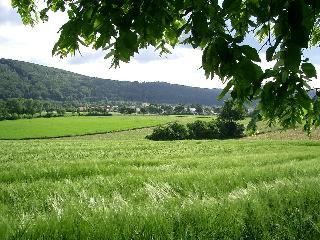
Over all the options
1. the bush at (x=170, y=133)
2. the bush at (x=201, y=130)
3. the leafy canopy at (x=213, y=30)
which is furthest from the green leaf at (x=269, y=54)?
the bush at (x=201, y=130)

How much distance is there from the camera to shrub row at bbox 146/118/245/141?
7562 cm

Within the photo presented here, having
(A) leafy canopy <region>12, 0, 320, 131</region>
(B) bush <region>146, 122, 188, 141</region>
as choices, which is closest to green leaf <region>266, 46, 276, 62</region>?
(A) leafy canopy <region>12, 0, 320, 131</region>

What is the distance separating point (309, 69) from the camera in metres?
2.85

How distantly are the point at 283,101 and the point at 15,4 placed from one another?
4316 millimetres

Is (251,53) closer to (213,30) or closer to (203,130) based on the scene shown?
(213,30)

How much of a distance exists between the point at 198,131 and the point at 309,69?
74.9 metres

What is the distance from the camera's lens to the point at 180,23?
14.5 ft

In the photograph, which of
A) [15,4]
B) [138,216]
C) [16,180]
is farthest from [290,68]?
[16,180]

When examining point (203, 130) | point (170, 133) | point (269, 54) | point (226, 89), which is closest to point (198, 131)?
point (203, 130)

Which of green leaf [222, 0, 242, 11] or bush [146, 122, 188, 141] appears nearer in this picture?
green leaf [222, 0, 242, 11]

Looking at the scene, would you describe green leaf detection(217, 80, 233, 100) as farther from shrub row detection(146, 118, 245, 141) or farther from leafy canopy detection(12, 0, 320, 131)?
shrub row detection(146, 118, 245, 141)

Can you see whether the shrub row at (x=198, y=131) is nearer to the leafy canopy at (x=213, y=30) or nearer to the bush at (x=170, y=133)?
the bush at (x=170, y=133)

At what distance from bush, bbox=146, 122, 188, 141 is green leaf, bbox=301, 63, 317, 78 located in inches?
2838

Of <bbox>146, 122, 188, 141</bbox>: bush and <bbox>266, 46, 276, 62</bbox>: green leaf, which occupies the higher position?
<bbox>266, 46, 276, 62</bbox>: green leaf
